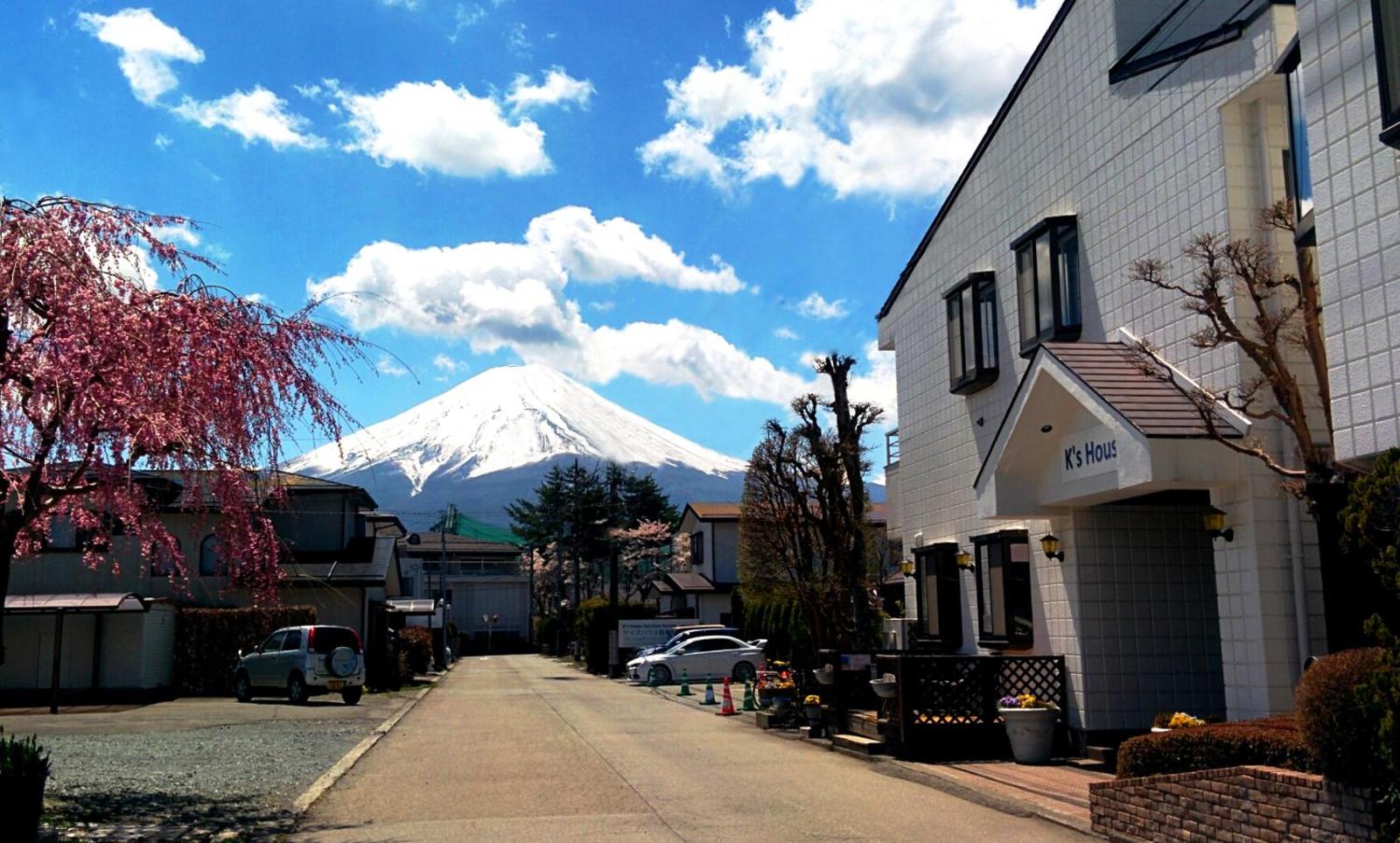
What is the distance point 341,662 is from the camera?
1177 inches

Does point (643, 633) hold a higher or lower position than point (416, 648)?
higher

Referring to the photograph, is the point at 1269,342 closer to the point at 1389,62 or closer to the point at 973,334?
the point at 1389,62

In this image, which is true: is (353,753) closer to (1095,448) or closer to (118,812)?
(118,812)

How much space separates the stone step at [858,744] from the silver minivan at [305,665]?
15676 millimetres

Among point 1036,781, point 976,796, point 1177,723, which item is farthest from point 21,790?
point 1036,781

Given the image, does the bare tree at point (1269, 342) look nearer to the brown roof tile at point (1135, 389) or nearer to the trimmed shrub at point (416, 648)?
the brown roof tile at point (1135, 389)

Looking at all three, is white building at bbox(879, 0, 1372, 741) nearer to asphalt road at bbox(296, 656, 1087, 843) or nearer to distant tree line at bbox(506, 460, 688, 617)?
asphalt road at bbox(296, 656, 1087, 843)

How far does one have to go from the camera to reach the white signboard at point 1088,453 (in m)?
12.9

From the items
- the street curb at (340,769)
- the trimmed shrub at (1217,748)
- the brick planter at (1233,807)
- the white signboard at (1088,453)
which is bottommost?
the street curb at (340,769)

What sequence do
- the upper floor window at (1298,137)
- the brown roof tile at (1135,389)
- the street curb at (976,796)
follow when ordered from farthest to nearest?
the brown roof tile at (1135,389)
the upper floor window at (1298,137)
the street curb at (976,796)

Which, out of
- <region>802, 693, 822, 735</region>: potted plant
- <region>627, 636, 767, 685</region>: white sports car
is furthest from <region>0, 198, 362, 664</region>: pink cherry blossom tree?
<region>627, 636, 767, 685</region>: white sports car

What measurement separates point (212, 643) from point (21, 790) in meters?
25.2

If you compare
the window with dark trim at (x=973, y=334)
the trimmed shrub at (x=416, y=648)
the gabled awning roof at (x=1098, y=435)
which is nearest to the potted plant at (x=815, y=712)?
the window with dark trim at (x=973, y=334)

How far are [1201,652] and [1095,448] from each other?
3272 mm
